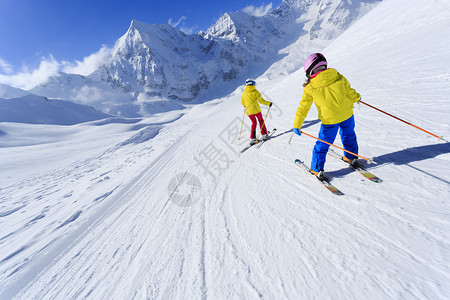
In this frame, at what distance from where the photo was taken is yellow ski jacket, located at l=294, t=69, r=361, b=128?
2764mm

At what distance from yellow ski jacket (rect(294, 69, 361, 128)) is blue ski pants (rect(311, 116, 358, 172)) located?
12 centimetres

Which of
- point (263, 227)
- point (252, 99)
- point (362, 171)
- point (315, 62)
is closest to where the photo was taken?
point (263, 227)

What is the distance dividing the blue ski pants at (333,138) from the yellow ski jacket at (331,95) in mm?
124

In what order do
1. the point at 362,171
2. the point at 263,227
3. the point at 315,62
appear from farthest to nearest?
the point at 362,171, the point at 315,62, the point at 263,227

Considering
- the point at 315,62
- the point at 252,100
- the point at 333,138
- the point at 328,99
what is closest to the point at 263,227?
the point at 333,138

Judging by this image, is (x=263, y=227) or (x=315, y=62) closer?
(x=263, y=227)

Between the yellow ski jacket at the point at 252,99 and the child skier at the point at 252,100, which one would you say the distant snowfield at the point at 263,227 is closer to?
the child skier at the point at 252,100

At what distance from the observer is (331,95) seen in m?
2.81

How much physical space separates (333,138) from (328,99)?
647 mm

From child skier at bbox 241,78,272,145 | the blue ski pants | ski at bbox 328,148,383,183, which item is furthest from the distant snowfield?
child skier at bbox 241,78,272,145

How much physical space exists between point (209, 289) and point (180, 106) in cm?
15958

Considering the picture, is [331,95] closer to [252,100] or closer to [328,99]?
[328,99]

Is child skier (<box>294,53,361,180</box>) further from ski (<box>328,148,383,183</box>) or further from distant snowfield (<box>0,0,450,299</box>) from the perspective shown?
distant snowfield (<box>0,0,450,299</box>)

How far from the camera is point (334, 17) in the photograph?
559 feet
